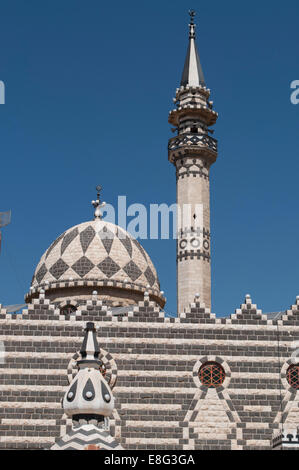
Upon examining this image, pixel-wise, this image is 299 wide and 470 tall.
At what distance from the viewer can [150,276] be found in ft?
105

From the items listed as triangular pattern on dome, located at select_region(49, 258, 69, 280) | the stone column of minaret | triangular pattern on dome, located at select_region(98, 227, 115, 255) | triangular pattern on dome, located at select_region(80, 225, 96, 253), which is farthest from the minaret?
the stone column of minaret

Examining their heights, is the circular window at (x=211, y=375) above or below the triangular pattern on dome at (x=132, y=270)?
below

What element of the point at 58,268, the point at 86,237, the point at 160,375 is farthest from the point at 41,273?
the point at 160,375

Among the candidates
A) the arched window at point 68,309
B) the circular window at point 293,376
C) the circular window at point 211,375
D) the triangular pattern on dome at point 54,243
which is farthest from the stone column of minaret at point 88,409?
the triangular pattern on dome at point 54,243

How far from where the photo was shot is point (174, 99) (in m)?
34.9

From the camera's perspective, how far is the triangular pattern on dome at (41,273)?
3127 cm

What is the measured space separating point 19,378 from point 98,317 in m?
3.11

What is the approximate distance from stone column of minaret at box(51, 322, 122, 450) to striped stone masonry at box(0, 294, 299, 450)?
613cm

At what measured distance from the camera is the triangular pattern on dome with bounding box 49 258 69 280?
3066 cm

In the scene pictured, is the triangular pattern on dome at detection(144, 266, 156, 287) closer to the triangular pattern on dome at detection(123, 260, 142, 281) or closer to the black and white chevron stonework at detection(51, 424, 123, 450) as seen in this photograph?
the triangular pattern on dome at detection(123, 260, 142, 281)

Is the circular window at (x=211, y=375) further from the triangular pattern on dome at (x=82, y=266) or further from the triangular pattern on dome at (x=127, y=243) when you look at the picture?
the triangular pattern on dome at (x=127, y=243)

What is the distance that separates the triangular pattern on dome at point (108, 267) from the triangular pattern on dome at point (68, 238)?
75.6 inches

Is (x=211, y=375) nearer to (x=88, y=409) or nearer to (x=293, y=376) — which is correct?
(x=293, y=376)
